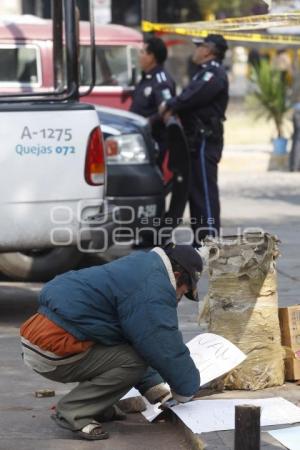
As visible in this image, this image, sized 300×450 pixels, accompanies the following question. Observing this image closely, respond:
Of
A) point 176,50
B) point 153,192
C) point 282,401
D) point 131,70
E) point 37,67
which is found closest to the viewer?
point 282,401

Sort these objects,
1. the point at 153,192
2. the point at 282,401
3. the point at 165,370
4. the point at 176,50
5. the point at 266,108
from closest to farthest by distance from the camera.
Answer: the point at 165,370 < the point at 282,401 < the point at 153,192 < the point at 266,108 < the point at 176,50

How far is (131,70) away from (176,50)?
26.7 metres

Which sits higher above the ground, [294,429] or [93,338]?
[93,338]

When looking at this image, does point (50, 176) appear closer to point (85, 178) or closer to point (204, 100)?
point (85, 178)

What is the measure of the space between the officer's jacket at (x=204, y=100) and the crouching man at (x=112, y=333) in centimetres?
490

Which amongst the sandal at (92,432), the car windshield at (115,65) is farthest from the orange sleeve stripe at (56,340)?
the car windshield at (115,65)

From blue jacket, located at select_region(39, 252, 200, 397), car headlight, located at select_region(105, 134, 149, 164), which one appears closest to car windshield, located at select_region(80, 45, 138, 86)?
car headlight, located at select_region(105, 134, 149, 164)

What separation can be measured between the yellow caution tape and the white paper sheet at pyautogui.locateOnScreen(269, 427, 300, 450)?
10.6ft

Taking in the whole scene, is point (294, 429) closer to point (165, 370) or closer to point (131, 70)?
point (165, 370)

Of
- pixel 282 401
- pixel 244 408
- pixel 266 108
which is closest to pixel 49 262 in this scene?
pixel 282 401

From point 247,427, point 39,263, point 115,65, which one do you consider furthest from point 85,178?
point 115,65

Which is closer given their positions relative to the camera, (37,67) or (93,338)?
(93,338)

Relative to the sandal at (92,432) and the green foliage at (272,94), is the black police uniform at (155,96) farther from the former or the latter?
the green foliage at (272,94)

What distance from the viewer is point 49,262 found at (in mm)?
9430
